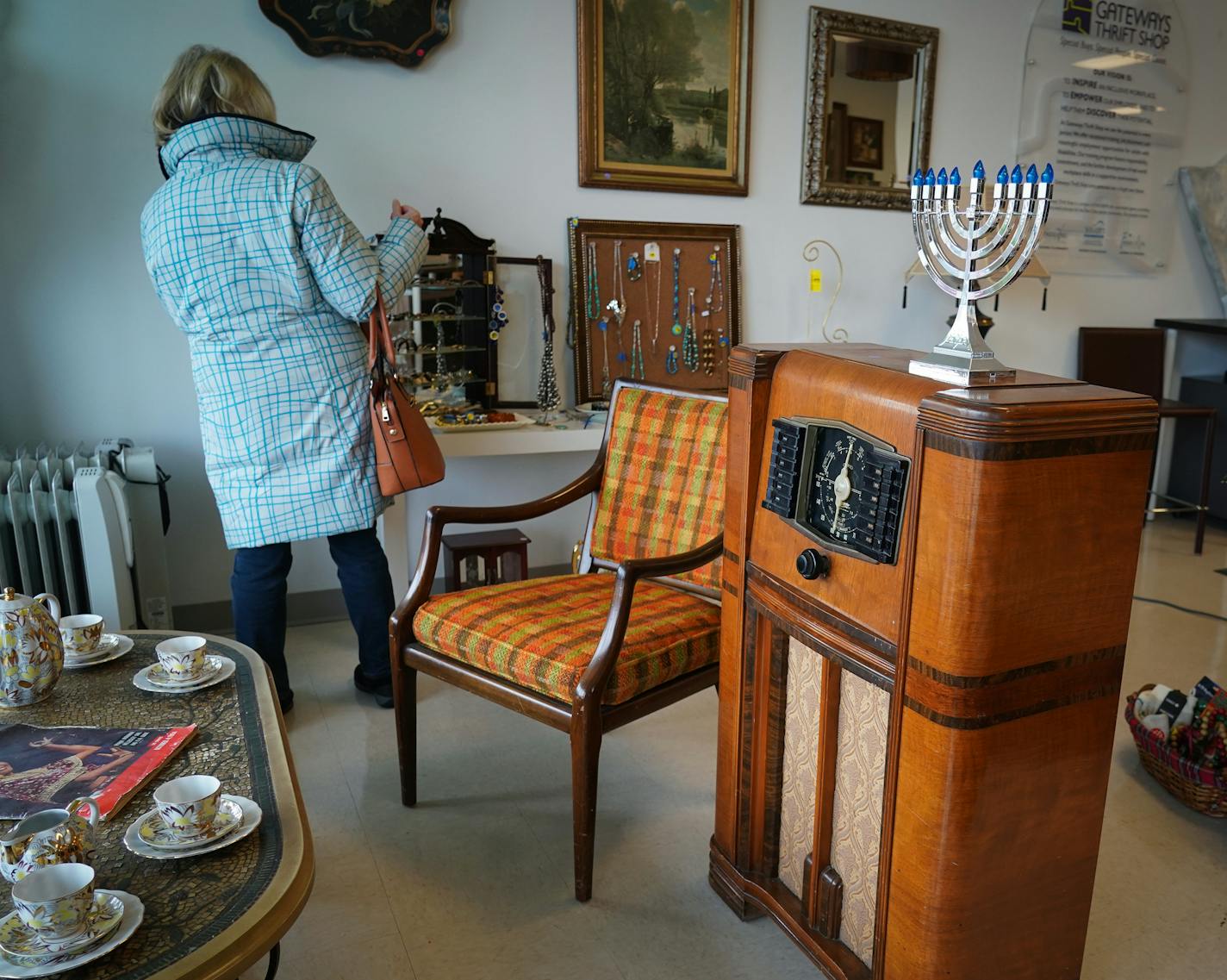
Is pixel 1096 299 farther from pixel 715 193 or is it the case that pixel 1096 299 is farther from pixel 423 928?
pixel 423 928

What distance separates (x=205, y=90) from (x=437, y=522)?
1.10 metres

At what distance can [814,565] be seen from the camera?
1.40 meters

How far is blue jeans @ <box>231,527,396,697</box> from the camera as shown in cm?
235

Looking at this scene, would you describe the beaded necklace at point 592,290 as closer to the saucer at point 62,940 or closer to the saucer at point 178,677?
the saucer at point 178,677

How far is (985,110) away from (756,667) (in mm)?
3163

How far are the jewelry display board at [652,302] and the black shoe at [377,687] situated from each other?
1206 mm

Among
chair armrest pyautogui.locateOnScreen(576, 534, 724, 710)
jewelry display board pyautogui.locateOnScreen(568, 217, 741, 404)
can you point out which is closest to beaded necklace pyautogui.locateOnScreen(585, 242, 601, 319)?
jewelry display board pyautogui.locateOnScreen(568, 217, 741, 404)

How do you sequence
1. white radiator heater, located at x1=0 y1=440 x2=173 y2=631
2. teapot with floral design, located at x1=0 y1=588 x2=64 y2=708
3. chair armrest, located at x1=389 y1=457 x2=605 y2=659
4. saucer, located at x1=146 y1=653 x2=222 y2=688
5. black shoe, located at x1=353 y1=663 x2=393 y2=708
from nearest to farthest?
teapot with floral design, located at x1=0 y1=588 x2=64 y2=708
saucer, located at x1=146 y1=653 x2=222 y2=688
chair armrest, located at x1=389 y1=457 x2=605 y2=659
white radiator heater, located at x1=0 y1=440 x2=173 y2=631
black shoe, located at x1=353 y1=663 x2=393 y2=708

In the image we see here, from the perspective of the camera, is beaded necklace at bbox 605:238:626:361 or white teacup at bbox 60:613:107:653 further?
beaded necklace at bbox 605:238:626:361

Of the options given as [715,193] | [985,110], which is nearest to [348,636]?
[715,193]

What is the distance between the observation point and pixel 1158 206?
4.44 m

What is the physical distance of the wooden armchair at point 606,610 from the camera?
1.73 meters

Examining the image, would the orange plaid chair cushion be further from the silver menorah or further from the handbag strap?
the silver menorah

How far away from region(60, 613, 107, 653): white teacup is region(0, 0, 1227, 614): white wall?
1391 mm
